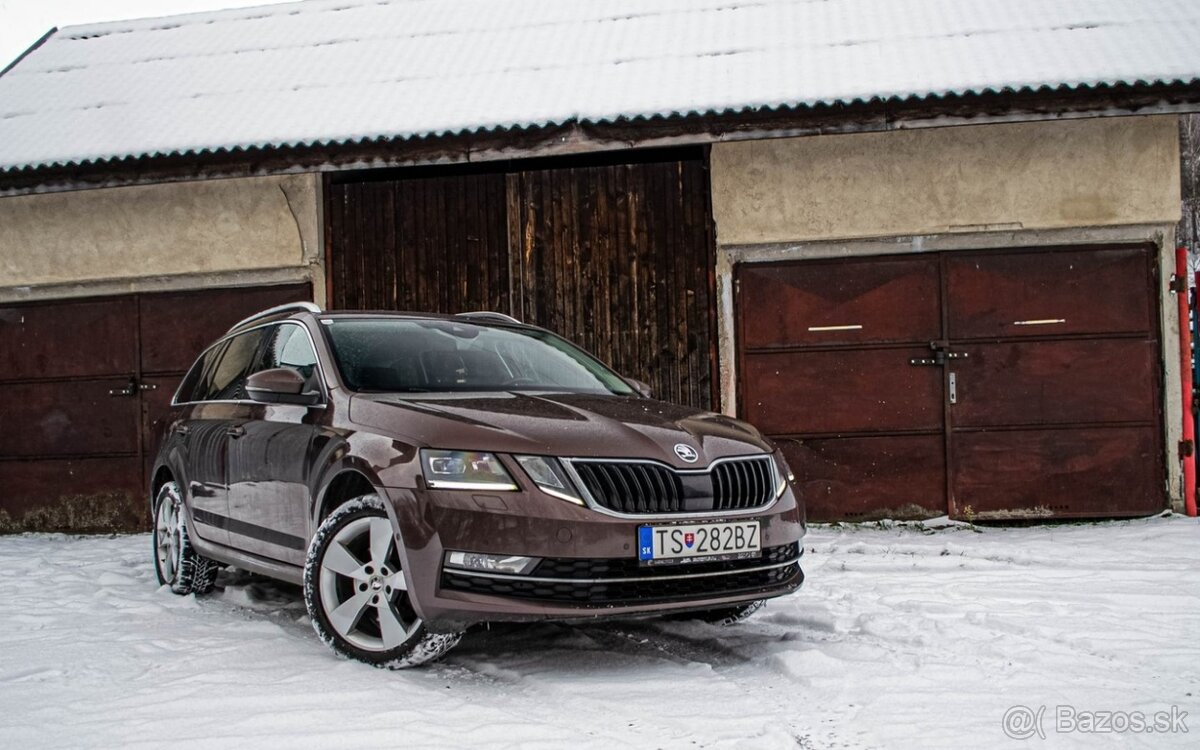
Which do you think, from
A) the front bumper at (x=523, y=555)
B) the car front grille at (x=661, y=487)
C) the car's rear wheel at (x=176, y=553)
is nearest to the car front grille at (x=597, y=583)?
the front bumper at (x=523, y=555)

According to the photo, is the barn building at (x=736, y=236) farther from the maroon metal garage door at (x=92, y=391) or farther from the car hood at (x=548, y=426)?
the car hood at (x=548, y=426)

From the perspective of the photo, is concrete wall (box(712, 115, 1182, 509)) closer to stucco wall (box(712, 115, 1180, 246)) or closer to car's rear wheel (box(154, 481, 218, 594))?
stucco wall (box(712, 115, 1180, 246))

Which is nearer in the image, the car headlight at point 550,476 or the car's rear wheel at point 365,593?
the car headlight at point 550,476

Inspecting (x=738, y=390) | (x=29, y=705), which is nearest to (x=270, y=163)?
(x=738, y=390)

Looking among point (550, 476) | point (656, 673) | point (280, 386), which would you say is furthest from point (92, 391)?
point (656, 673)

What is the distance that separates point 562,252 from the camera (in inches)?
398

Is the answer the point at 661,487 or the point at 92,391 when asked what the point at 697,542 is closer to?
the point at 661,487

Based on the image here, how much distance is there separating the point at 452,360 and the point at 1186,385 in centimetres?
670

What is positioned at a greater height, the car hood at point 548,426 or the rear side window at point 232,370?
the rear side window at point 232,370

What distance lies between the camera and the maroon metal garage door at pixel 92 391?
1068cm

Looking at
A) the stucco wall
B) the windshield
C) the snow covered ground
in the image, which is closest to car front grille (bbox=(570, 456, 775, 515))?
the snow covered ground

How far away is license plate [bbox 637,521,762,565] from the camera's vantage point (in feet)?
14.3

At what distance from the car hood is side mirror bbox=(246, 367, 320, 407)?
360 mm

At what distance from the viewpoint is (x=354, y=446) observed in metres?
4.74
